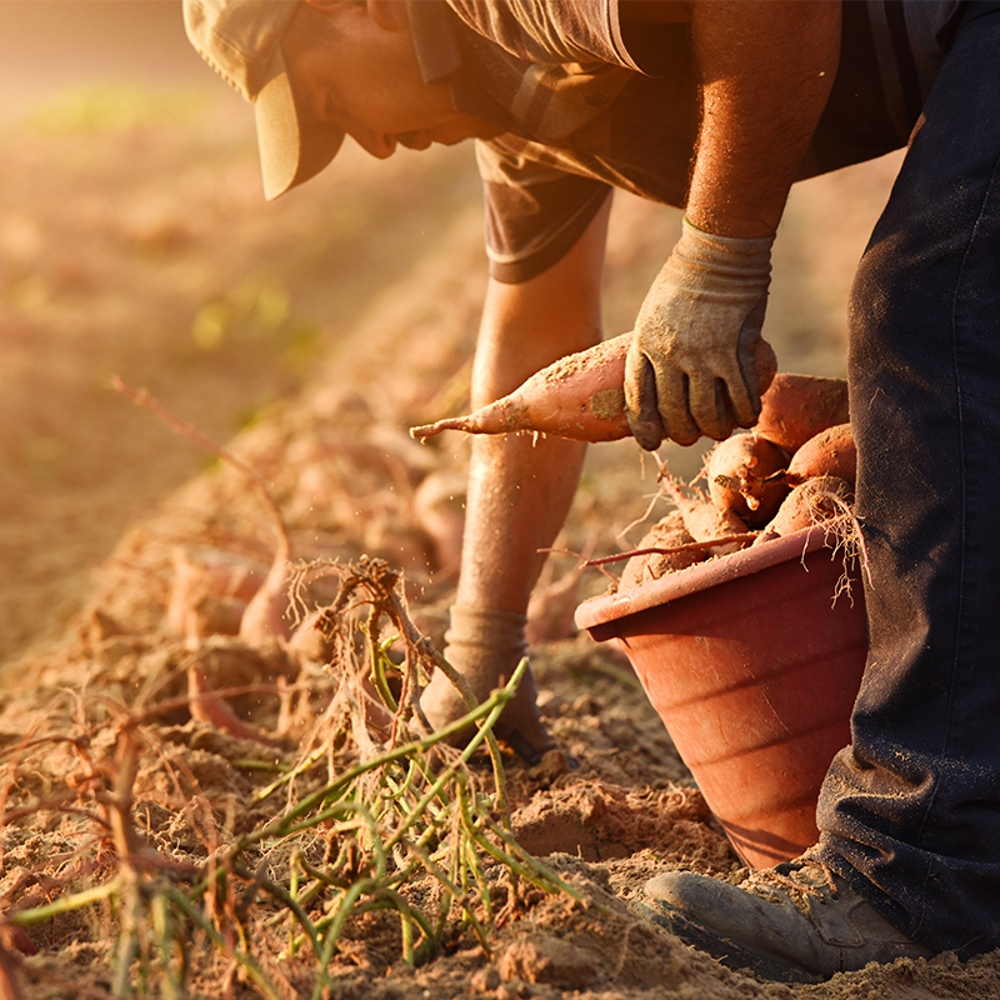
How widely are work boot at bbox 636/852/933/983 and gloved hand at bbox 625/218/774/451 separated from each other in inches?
25.1

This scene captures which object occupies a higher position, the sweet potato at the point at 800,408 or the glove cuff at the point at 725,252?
the glove cuff at the point at 725,252

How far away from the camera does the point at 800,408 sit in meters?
1.75

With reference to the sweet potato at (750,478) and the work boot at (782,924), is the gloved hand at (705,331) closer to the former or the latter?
the sweet potato at (750,478)

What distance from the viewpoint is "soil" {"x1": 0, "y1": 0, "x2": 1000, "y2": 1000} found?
1166 millimetres

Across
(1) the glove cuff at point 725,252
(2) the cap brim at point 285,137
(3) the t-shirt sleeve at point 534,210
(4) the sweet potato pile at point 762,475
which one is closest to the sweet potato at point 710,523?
(4) the sweet potato pile at point 762,475

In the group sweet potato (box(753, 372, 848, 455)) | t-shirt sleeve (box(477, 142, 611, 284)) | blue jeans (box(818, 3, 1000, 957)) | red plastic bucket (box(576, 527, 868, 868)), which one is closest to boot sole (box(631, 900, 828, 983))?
blue jeans (box(818, 3, 1000, 957))

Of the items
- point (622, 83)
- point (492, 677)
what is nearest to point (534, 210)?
point (622, 83)

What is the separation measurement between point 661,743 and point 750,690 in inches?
35.1

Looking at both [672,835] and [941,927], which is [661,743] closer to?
[672,835]

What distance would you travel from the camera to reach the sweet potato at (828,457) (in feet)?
5.19

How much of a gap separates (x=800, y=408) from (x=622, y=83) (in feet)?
1.96

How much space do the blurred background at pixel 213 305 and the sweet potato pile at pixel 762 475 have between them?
5.56ft

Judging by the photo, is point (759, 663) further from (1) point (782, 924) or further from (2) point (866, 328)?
(2) point (866, 328)

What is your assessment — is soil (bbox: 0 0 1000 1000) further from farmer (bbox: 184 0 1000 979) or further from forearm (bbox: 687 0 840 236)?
forearm (bbox: 687 0 840 236)
